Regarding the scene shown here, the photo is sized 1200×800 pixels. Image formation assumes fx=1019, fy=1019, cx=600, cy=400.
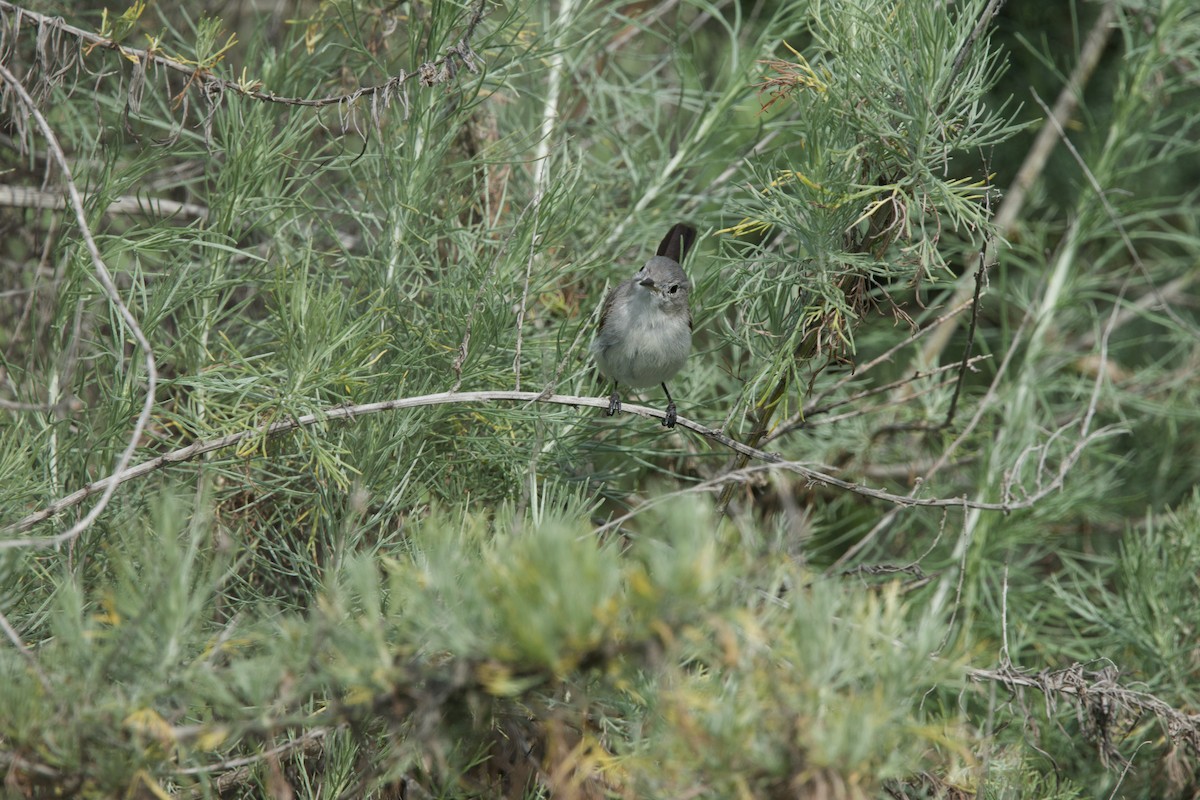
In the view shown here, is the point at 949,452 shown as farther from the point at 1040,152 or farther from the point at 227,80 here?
the point at 227,80

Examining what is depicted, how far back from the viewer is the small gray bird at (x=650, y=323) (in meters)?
2.99

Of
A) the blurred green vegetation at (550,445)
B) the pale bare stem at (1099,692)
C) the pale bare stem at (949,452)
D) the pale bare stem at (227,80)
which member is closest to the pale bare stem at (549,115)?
the blurred green vegetation at (550,445)

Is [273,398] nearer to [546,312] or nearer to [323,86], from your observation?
[546,312]

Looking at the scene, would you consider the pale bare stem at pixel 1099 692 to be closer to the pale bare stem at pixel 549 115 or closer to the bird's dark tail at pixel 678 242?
the pale bare stem at pixel 549 115

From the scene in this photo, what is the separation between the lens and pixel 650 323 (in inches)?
119

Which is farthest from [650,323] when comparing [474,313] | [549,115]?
[474,313]

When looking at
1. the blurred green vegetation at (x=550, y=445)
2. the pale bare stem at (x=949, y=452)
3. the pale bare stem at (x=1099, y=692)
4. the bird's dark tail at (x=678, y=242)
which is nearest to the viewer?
the blurred green vegetation at (x=550, y=445)

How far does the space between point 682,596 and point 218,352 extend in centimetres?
167

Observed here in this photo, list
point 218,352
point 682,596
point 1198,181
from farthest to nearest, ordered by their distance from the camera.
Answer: point 1198,181, point 218,352, point 682,596

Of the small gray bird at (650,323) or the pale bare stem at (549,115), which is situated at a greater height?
the pale bare stem at (549,115)

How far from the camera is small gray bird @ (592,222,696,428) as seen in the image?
2.99 meters

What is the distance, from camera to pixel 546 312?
2.75m

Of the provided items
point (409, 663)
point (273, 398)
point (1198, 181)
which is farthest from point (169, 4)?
point (1198, 181)

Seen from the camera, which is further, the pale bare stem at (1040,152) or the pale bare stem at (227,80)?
the pale bare stem at (1040,152)
